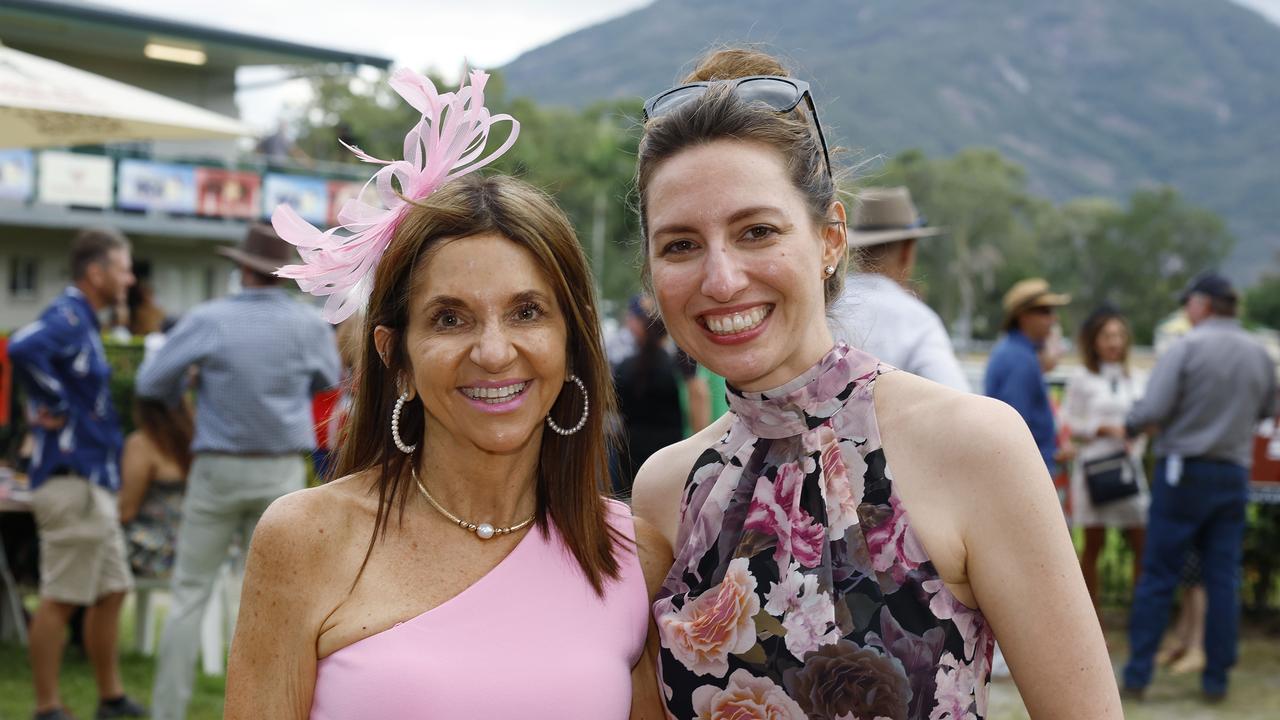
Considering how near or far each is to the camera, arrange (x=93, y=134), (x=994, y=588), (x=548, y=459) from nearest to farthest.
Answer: (x=994, y=588) < (x=548, y=459) < (x=93, y=134)

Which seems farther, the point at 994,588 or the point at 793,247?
the point at 793,247

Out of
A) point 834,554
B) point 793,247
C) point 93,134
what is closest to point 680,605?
point 834,554

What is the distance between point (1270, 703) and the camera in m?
6.90

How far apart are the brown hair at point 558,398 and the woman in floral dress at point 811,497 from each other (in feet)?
0.57

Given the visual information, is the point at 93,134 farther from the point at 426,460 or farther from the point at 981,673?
the point at 981,673

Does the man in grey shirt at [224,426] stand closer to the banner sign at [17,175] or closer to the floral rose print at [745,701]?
the floral rose print at [745,701]

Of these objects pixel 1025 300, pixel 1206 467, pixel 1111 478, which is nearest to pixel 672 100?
pixel 1025 300

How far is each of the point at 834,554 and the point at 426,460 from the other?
802 mm

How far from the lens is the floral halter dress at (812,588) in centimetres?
197

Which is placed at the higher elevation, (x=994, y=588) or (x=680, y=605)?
(x=994, y=588)

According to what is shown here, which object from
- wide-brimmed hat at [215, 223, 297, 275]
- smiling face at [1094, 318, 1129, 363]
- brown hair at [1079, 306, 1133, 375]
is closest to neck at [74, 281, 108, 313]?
wide-brimmed hat at [215, 223, 297, 275]

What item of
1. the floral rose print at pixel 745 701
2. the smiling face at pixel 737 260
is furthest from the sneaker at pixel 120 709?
the smiling face at pixel 737 260

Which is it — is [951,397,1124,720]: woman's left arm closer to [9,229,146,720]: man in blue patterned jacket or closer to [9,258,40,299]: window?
[9,229,146,720]: man in blue patterned jacket

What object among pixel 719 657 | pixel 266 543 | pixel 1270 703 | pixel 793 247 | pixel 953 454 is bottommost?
pixel 1270 703
